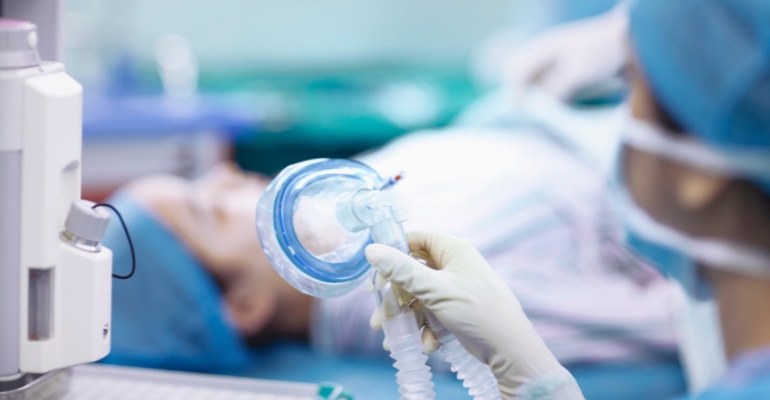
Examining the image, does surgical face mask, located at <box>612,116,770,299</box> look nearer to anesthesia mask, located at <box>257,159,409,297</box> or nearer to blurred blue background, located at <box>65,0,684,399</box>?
anesthesia mask, located at <box>257,159,409,297</box>

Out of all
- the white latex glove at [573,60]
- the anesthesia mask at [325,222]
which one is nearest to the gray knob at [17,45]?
the anesthesia mask at [325,222]

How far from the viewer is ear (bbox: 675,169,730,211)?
1.16 metres

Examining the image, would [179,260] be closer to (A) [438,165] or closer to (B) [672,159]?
(A) [438,165]

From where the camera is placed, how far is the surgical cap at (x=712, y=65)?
980 millimetres

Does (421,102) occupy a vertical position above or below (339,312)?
above

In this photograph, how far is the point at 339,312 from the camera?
1.43 meters

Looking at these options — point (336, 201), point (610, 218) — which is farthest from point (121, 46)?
point (336, 201)

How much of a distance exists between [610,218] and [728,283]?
0.36 m

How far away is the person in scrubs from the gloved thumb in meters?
0.07

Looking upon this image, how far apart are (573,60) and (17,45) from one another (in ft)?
5.11

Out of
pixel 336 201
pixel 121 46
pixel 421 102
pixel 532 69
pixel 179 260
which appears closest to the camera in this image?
pixel 336 201

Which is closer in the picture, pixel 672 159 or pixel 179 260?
pixel 672 159

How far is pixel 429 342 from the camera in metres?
0.67

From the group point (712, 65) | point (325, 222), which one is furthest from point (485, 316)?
point (712, 65)
